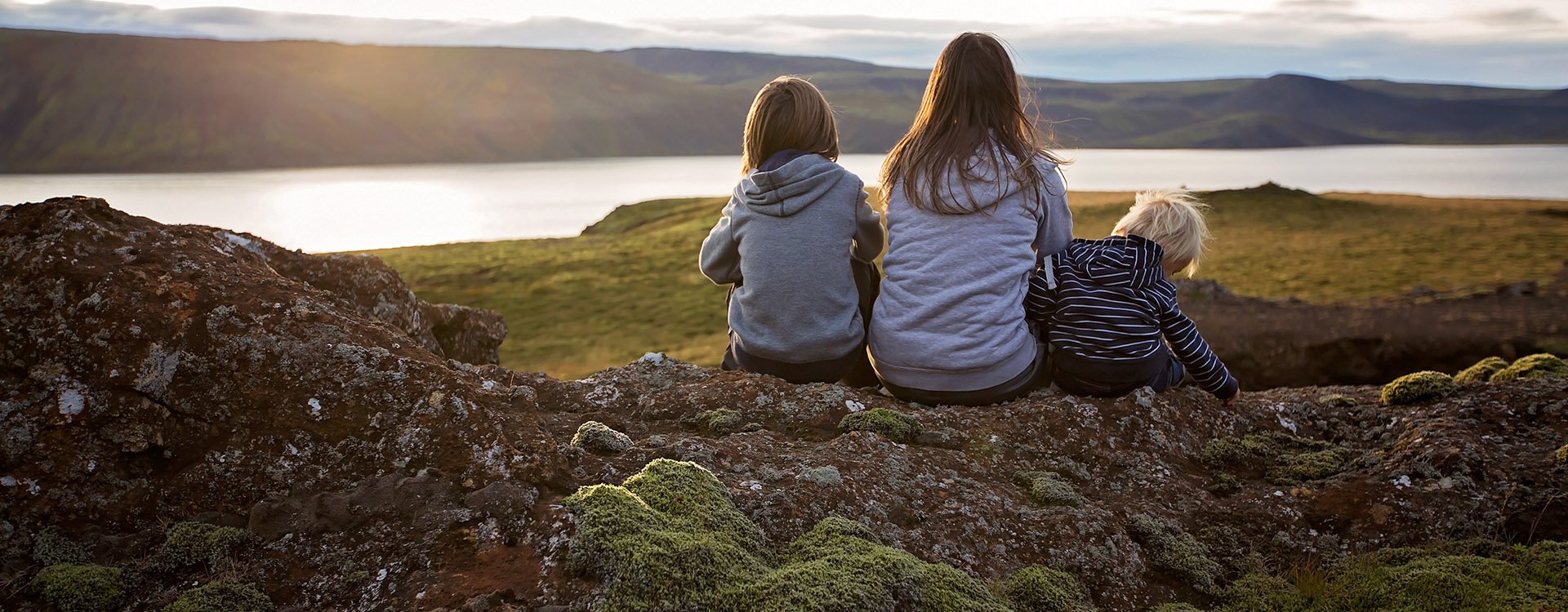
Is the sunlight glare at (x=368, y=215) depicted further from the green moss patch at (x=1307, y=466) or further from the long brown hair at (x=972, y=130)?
the green moss patch at (x=1307, y=466)

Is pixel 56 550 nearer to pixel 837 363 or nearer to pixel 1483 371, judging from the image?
pixel 837 363

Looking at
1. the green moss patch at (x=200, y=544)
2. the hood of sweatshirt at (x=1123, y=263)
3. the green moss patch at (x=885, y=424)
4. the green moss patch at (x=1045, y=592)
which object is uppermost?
the hood of sweatshirt at (x=1123, y=263)

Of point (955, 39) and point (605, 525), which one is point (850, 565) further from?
point (955, 39)

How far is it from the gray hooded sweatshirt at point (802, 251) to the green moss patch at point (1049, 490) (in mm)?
1816

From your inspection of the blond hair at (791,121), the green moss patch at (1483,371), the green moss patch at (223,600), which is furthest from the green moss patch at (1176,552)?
the green moss patch at (1483,371)

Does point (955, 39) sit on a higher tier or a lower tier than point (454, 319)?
higher

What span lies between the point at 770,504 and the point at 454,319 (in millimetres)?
5576

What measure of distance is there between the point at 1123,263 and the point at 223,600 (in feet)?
17.8

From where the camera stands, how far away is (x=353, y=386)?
448 centimetres

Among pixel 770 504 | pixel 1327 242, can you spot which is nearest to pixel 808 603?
pixel 770 504

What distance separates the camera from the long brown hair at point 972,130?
591 cm

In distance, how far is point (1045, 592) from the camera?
398cm

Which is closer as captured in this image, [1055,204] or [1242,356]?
[1055,204]

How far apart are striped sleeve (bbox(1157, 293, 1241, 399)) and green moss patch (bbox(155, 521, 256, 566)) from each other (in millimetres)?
5584
